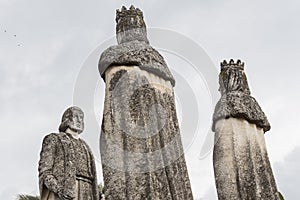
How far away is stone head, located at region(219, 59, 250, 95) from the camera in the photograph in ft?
40.4

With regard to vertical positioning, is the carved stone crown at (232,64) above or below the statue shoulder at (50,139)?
above

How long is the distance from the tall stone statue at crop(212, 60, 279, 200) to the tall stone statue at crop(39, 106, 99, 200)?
7.32 feet

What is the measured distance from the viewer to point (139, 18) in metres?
10.9

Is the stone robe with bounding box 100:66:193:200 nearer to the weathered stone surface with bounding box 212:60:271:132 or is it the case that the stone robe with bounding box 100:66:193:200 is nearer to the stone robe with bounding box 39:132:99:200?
the stone robe with bounding box 39:132:99:200

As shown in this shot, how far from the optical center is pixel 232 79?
1242 cm

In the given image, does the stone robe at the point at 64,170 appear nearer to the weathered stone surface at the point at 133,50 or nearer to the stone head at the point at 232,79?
the weathered stone surface at the point at 133,50

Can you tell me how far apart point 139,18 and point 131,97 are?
1.86 m

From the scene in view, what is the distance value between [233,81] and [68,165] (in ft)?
12.2

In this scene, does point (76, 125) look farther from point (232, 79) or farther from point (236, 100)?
point (232, 79)

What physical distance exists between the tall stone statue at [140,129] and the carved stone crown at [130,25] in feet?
0.64

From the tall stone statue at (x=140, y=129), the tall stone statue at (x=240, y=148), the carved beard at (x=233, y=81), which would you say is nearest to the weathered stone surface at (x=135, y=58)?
the tall stone statue at (x=140, y=129)

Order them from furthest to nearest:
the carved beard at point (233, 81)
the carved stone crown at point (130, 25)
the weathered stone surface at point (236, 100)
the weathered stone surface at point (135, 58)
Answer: the carved beard at point (233, 81), the weathered stone surface at point (236, 100), the carved stone crown at point (130, 25), the weathered stone surface at point (135, 58)

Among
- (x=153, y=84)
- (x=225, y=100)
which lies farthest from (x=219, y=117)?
(x=153, y=84)

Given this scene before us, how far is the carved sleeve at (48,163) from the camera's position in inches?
405
